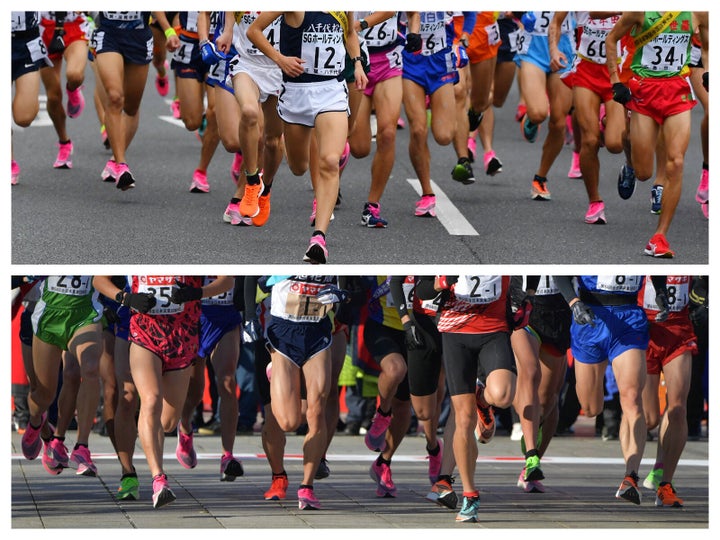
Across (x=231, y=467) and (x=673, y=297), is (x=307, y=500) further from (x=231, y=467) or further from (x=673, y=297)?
(x=673, y=297)

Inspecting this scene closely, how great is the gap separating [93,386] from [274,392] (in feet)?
4.72

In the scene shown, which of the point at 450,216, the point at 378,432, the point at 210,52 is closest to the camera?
the point at 378,432

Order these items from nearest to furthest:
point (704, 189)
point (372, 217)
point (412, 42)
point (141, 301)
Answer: point (141, 301)
point (412, 42)
point (372, 217)
point (704, 189)

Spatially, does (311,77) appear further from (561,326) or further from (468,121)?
(468,121)

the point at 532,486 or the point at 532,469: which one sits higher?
the point at 532,469

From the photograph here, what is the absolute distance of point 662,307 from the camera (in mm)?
9938

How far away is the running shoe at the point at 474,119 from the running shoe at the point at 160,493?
4993mm

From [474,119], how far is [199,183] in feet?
7.82

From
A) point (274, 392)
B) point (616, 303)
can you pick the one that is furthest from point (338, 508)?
point (616, 303)

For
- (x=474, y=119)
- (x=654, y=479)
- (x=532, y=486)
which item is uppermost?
(x=474, y=119)

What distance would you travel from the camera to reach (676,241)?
11.1 m

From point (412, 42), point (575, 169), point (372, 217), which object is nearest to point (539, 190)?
point (575, 169)

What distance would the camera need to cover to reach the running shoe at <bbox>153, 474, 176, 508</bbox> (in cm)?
923

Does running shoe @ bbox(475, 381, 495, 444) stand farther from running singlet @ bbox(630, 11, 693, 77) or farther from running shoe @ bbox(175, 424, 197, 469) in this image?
running singlet @ bbox(630, 11, 693, 77)
